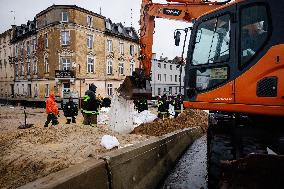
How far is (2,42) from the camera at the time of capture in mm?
55031

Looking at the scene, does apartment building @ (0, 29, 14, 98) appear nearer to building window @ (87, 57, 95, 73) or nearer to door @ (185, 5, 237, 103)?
building window @ (87, 57, 95, 73)

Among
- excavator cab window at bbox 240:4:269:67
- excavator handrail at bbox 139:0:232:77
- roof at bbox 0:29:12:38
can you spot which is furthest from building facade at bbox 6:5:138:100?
excavator cab window at bbox 240:4:269:67

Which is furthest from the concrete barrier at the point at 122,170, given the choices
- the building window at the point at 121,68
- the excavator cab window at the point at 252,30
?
the building window at the point at 121,68

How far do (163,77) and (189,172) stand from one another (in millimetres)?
52184

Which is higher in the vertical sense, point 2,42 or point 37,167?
point 2,42

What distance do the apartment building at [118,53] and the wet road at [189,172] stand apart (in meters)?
33.5

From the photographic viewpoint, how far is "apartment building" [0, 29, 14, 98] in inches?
1993

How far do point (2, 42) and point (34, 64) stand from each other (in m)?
16.9

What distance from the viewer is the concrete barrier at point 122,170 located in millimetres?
2744

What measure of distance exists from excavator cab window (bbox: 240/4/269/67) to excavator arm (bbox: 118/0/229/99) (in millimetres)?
3093

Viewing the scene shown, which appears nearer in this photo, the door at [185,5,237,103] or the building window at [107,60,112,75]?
the door at [185,5,237,103]

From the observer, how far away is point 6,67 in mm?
53062

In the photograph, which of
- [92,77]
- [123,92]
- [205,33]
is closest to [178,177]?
[205,33]

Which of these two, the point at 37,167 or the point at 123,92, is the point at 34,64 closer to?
the point at 123,92
